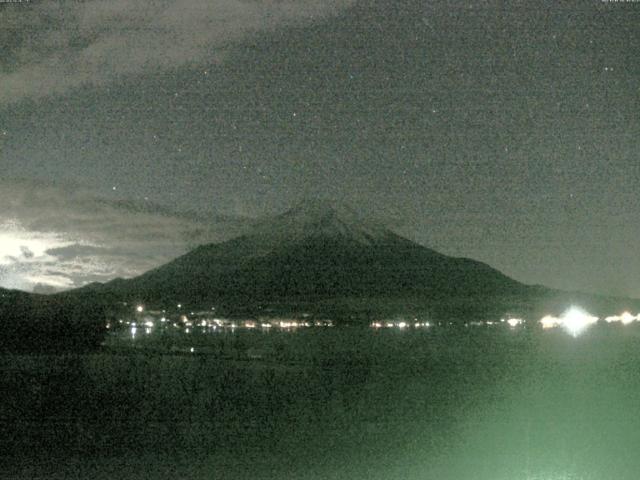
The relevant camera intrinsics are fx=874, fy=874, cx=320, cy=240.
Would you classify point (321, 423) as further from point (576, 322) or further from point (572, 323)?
point (576, 322)

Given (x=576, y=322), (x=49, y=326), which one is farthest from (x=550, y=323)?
(x=49, y=326)

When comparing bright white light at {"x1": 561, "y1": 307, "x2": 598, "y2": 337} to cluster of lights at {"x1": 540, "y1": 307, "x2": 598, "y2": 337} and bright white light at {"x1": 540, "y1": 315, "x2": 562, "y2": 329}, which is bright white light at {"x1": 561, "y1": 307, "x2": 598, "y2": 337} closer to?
cluster of lights at {"x1": 540, "y1": 307, "x2": 598, "y2": 337}

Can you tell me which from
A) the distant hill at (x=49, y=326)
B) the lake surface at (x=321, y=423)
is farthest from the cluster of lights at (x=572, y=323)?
the lake surface at (x=321, y=423)

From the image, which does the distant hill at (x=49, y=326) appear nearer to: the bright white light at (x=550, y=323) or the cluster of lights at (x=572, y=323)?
the cluster of lights at (x=572, y=323)

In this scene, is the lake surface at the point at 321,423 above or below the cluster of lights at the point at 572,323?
below

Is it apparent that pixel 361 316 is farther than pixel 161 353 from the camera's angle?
Yes

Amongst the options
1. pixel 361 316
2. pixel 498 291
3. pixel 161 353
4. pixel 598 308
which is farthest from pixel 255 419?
pixel 498 291

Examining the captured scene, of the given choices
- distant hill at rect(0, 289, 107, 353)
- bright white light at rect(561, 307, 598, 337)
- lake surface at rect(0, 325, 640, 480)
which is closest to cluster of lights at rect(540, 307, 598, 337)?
bright white light at rect(561, 307, 598, 337)

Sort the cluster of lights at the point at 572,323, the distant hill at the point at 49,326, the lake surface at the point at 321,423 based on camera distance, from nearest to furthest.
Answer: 1. the lake surface at the point at 321,423
2. the distant hill at the point at 49,326
3. the cluster of lights at the point at 572,323

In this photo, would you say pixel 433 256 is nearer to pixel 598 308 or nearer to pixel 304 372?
pixel 598 308
